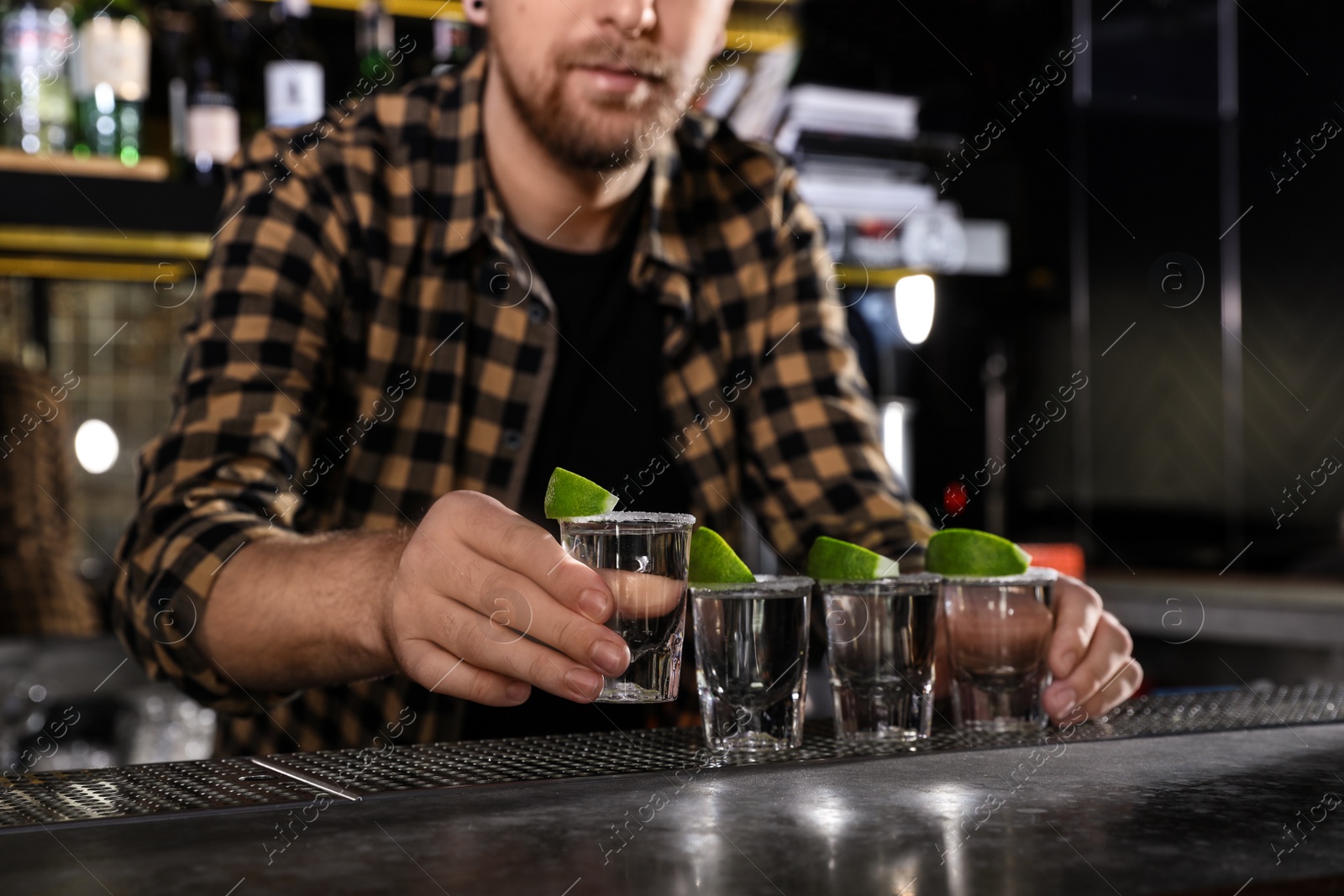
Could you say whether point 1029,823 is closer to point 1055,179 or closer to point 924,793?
point 924,793

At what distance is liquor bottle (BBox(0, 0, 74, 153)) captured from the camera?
2.26 m

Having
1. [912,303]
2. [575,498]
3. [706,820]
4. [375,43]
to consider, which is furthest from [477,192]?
[912,303]

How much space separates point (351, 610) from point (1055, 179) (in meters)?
3.05

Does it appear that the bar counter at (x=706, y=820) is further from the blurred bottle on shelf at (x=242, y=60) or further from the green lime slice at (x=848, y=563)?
the blurred bottle on shelf at (x=242, y=60)

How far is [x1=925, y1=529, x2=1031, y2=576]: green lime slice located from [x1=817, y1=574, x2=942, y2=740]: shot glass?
40 mm

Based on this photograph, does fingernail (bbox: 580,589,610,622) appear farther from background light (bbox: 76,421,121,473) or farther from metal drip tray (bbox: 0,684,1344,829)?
background light (bbox: 76,421,121,473)

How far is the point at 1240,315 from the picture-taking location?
358cm

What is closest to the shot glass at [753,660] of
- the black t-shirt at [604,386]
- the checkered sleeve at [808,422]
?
the checkered sleeve at [808,422]

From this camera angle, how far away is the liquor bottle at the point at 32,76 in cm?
226

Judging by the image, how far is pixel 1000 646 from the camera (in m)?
0.99

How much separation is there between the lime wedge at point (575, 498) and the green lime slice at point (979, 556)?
27cm

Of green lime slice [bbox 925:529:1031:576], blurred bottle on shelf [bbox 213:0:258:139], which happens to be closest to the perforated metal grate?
green lime slice [bbox 925:529:1031:576]

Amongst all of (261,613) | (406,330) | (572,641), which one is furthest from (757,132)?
(572,641)

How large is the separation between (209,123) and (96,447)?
2.27 ft
